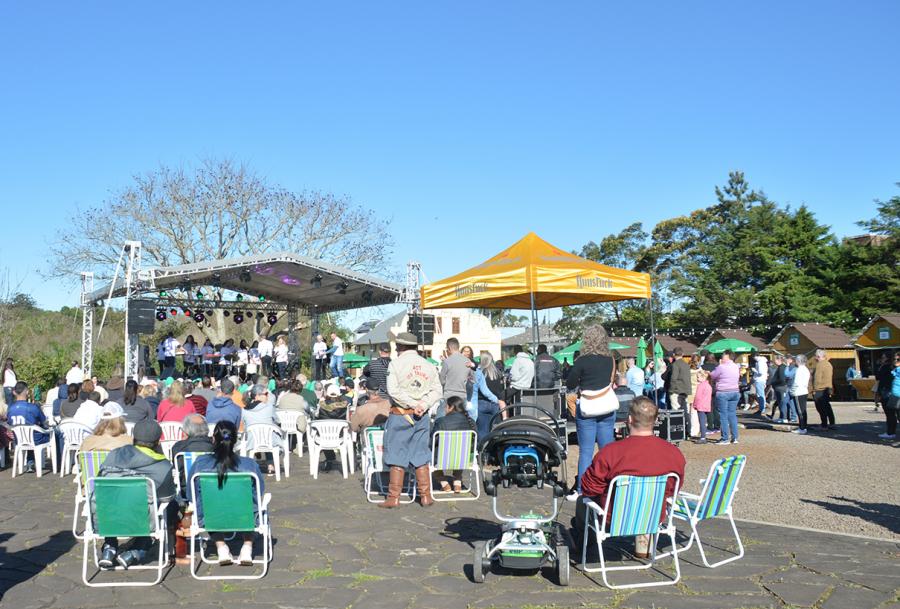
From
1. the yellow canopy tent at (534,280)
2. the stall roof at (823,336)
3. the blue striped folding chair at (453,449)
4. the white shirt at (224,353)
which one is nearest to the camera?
the blue striped folding chair at (453,449)

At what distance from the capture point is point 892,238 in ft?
122

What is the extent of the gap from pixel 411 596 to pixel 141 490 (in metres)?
1.91

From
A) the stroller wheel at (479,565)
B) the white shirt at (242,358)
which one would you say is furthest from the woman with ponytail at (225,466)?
the white shirt at (242,358)

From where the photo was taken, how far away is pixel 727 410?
12414 mm

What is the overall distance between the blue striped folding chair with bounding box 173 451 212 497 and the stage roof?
456 inches

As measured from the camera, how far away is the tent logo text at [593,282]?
31.5 ft

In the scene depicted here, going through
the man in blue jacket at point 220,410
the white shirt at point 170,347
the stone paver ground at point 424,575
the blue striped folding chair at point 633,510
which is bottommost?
the stone paver ground at point 424,575

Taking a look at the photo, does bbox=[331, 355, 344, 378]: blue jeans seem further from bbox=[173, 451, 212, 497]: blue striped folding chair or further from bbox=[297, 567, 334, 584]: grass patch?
bbox=[297, 567, 334, 584]: grass patch

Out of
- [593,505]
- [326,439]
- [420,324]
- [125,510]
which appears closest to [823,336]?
[420,324]

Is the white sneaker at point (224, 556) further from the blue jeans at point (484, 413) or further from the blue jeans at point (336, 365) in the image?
the blue jeans at point (336, 365)

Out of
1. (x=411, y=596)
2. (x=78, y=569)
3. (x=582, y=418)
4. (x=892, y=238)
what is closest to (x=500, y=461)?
(x=411, y=596)

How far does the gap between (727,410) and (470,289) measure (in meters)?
5.07

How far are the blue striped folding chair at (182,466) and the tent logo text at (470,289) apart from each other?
4.71 meters

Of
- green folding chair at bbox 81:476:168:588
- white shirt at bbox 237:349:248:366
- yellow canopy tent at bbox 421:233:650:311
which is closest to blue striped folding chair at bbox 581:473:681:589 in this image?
green folding chair at bbox 81:476:168:588
